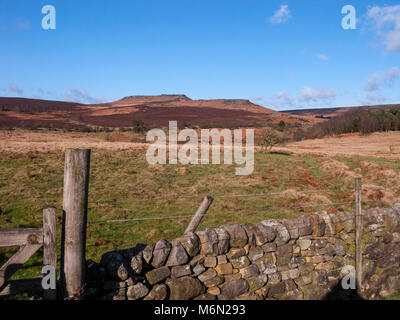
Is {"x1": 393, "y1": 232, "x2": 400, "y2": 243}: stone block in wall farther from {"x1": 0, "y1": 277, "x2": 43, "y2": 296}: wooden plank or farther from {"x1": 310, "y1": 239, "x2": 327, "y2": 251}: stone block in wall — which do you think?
{"x1": 0, "y1": 277, "x2": 43, "y2": 296}: wooden plank

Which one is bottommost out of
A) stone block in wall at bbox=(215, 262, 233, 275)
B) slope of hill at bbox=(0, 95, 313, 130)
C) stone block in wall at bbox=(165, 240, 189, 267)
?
stone block in wall at bbox=(215, 262, 233, 275)

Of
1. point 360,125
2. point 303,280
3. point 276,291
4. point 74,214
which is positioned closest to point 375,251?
point 303,280

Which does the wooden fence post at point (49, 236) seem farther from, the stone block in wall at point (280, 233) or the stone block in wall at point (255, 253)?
the stone block in wall at point (280, 233)

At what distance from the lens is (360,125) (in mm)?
66875

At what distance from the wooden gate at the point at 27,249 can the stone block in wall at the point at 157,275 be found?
4.27 feet

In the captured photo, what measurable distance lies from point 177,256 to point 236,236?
1.14 metres

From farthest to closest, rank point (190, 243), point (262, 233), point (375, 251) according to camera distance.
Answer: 1. point (375, 251)
2. point (262, 233)
3. point (190, 243)

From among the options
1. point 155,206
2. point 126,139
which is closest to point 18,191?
point 155,206

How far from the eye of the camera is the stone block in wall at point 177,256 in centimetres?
470

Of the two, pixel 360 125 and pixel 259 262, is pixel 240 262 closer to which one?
pixel 259 262

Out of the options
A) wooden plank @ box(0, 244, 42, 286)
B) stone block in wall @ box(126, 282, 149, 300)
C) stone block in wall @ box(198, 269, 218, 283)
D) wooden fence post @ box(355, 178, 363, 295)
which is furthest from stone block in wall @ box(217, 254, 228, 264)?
wooden fence post @ box(355, 178, 363, 295)

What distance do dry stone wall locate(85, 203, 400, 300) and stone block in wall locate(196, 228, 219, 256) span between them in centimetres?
2

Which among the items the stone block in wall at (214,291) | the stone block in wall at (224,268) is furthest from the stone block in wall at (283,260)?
the stone block in wall at (214,291)

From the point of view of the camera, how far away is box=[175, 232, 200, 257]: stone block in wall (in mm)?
4816
